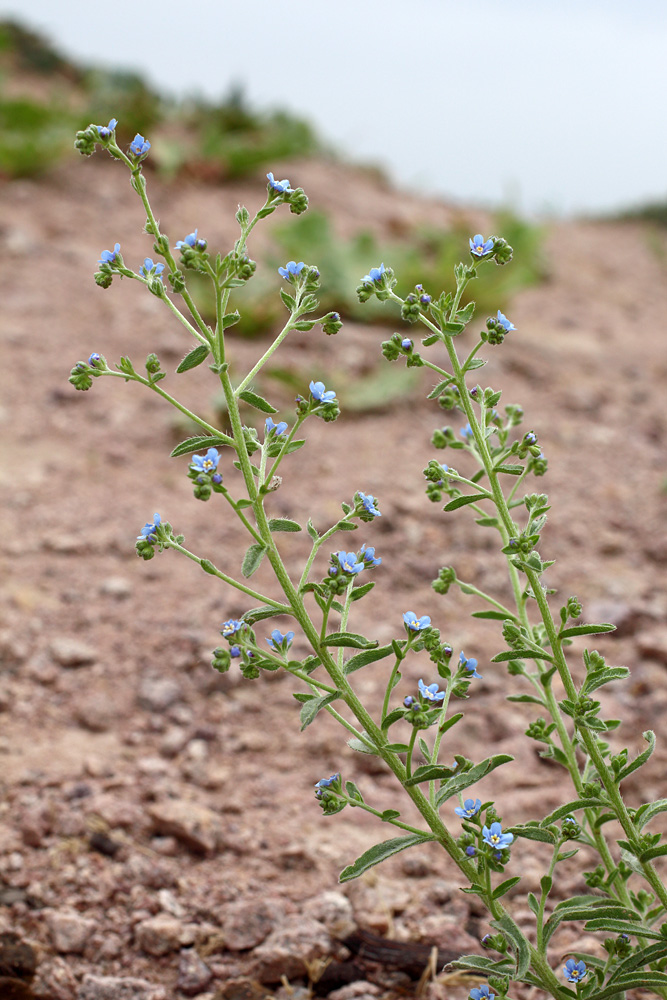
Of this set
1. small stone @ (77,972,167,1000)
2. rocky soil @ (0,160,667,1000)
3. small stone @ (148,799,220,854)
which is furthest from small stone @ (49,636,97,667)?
small stone @ (77,972,167,1000)

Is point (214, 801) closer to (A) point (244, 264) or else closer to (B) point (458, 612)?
(B) point (458, 612)

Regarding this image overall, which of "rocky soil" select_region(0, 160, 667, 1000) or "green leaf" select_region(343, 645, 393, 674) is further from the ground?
"rocky soil" select_region(0, 160, 667, 1000)

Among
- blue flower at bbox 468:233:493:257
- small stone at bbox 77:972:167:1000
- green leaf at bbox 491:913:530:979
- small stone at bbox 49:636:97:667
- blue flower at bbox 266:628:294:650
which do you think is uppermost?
small stone at bbox 49:636:97:667

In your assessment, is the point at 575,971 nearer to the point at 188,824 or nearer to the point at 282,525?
the point at 282,525

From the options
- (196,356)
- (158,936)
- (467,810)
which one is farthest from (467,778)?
(158,936)

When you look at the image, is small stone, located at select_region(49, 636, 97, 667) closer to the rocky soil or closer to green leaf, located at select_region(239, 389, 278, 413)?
the rocky soil
